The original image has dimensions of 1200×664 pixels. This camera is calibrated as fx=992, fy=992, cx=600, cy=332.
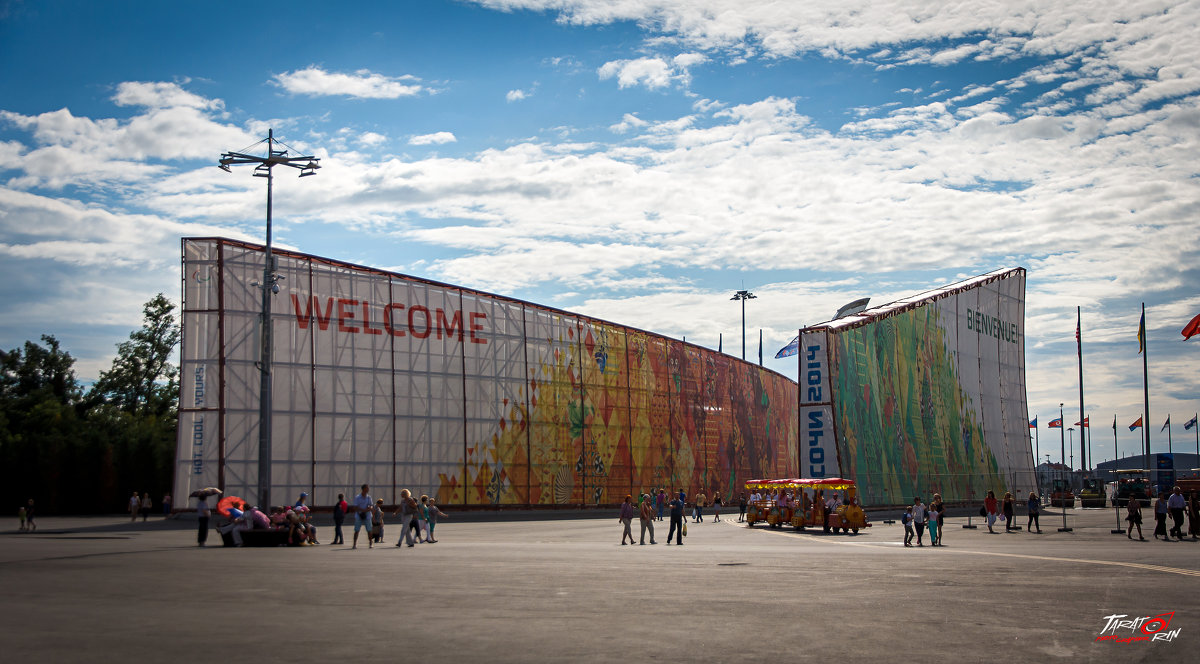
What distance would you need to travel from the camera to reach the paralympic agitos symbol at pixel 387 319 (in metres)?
53.4

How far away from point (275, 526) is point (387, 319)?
29.7 m

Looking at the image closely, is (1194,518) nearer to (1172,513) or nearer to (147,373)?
(1172,513)

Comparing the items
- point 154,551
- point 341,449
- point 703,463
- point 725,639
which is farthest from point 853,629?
point 703,463

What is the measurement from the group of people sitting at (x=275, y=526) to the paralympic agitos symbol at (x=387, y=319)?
86.6 feet

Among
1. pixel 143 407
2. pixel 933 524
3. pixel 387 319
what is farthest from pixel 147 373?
pixel 933 524

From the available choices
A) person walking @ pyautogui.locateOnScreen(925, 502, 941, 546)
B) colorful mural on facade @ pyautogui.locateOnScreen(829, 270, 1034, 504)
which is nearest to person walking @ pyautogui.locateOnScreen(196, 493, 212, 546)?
person walking @ pyautogui.locateOnScreen(925, 502, 941, 546)

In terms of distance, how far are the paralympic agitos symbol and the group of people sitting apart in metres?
26.4

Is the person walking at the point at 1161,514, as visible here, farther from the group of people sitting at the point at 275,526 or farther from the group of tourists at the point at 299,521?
the group of people sitting at the point at 275,526

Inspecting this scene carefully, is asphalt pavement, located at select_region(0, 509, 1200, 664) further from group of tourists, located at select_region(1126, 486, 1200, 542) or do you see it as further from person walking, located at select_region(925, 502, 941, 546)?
group of tourists, located at select_region(1126, 486, 1200, 542)

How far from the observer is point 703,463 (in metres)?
78.0

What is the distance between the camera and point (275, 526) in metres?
27.3

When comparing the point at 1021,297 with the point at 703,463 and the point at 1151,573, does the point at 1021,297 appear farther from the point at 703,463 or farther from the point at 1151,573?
the point at 1151,573

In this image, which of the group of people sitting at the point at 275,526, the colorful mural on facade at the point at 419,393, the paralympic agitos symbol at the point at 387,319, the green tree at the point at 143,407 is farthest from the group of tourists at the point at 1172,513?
the green tree at the point at 143,407

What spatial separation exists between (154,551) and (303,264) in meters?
30.9
